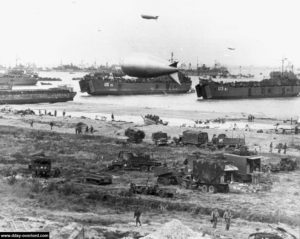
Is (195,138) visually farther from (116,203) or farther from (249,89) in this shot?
(249,89)

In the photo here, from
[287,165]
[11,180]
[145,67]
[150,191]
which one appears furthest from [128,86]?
[145,67]

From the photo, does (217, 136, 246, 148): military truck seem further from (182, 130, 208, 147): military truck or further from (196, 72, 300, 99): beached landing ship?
(196, 72, 300, 99): beached landing ship

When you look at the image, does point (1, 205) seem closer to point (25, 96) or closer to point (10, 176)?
point (10, 176)

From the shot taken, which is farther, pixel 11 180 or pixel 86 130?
pixel 86 130

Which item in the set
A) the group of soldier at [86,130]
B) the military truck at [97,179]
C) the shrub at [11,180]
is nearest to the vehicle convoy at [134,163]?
the military truck at [97,179]

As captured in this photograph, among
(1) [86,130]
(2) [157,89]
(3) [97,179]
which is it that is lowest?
(3) [97,179]

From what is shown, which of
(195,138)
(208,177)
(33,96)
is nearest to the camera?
(208,177)

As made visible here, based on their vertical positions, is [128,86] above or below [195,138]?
above

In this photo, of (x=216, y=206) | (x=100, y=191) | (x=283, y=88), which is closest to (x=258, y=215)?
(x=216, y=206)
